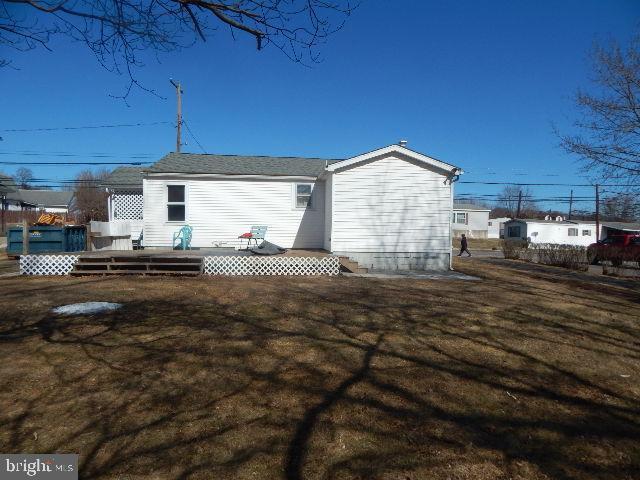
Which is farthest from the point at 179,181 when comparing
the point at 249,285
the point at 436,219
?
the point at 436,219

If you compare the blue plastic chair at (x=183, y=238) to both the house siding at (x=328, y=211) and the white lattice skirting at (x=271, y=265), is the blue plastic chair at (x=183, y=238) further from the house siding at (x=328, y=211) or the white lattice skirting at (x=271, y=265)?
the house siding at (x=328, y=211)

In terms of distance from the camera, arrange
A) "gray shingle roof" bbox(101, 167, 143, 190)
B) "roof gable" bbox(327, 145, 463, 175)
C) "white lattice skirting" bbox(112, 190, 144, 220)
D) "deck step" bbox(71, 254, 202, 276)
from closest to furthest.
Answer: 1. "deck step" bbox(71, 254, 202, 276)
2. "roof gable" bbox(327, 145, 463, 175)
3. "gray shingle roof" bbox(101, 167, 143, 190)
4. "white lattice skirting" bbox(112, 190, 144, 220)

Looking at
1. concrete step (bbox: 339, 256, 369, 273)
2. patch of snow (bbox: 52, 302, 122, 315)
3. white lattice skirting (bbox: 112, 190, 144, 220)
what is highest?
white lattice skirting (bbox: 112, 190, 144, 220)

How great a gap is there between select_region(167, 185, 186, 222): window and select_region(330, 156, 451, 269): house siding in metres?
5.62

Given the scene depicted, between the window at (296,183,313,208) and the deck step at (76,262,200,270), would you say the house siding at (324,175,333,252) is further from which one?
the deck step at (76,262,200,270)

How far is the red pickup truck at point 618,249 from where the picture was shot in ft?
69.1

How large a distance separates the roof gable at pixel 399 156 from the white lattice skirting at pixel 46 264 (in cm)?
810

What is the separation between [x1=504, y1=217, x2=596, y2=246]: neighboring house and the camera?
138ft

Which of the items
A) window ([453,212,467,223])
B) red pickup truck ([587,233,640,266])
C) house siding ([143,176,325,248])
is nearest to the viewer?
house siding ([143,176,325,248])

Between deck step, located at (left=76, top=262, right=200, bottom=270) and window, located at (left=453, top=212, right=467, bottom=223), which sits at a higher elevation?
→ window, located at (left=453, top=212, right=467, bottom=223)

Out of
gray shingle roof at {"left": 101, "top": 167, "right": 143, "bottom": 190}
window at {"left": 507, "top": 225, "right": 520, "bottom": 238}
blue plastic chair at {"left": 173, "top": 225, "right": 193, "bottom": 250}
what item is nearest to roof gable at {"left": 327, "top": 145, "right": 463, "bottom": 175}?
blue plastic chair at {"left": 173, "top": 225, "right": 193, "bottom": 250}

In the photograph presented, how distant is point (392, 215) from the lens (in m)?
13.4

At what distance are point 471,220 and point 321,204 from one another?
4141 centimetres

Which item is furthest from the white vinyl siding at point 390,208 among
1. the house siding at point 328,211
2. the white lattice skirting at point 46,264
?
the white lattice skirting at point 46,264
